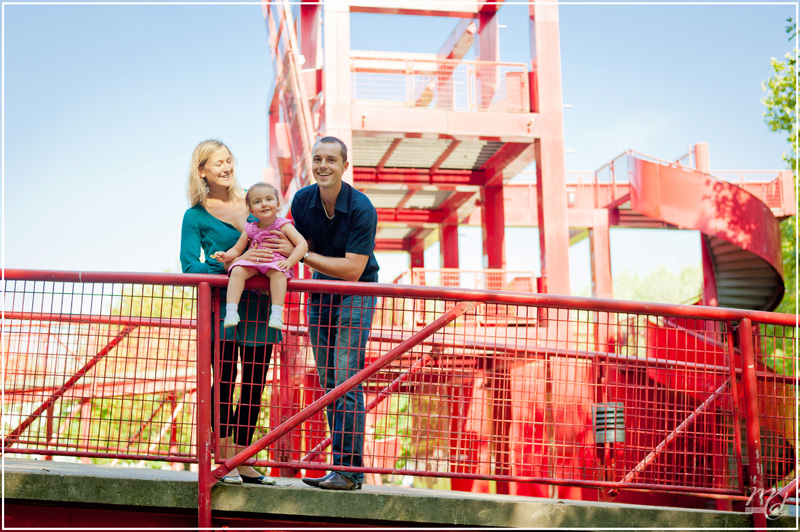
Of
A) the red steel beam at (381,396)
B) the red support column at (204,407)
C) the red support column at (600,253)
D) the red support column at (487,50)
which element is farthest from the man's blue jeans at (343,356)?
the red support column at (600,253)

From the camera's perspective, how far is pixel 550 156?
54.0 feet

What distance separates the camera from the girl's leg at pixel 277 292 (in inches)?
155

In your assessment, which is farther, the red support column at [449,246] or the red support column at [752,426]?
the red support column at [449,246]

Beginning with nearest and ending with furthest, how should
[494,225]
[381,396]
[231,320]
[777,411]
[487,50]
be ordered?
[231,320] < [777,411] < [381,396] < [487,50] < [494,225]

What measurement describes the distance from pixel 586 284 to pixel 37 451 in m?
77.8

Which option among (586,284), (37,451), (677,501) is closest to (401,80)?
(677,501)

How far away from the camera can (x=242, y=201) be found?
4.48 meters

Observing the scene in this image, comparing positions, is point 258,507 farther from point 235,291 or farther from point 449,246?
point 449,246

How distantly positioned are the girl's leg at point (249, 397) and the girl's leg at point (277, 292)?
244mm

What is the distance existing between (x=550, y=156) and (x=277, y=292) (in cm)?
1335

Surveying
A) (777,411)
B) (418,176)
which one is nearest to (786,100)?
(418,176)

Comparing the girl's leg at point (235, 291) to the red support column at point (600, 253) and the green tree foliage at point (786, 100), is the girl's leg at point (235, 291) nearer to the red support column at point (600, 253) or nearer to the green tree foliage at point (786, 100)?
the green tree foliage at point (786, 100)

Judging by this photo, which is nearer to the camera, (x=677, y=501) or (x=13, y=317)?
(x=13, y=317)

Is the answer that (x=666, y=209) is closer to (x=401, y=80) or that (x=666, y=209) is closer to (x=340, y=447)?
(x=401, y=80)
